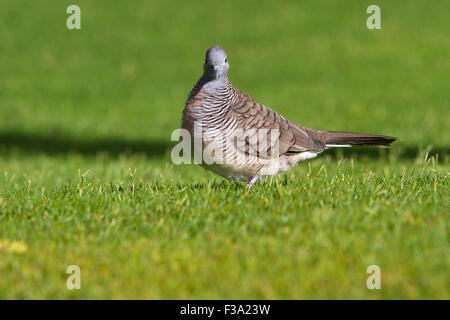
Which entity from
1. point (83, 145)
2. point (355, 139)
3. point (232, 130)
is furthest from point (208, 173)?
point (83, 145)

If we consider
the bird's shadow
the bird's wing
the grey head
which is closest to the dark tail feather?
the bird's wing

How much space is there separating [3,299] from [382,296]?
2568mm

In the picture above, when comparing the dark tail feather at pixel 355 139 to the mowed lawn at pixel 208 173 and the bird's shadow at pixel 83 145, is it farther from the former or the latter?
the bird's shadow at pixel 83 145

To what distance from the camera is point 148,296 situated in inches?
148

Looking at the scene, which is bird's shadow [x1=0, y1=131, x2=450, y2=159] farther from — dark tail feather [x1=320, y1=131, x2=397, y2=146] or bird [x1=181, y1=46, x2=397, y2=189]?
bird [x1=181, y1=46, x2=397, y2=189]

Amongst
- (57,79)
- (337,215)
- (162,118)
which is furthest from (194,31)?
(337,215)

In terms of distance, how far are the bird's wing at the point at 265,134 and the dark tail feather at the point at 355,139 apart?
0.86 feet

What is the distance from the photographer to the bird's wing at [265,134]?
6.19m

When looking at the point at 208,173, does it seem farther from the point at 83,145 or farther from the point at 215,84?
the point at 83,145

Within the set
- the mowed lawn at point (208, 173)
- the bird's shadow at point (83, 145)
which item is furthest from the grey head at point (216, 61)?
the bird's shadow at point (83, 145)

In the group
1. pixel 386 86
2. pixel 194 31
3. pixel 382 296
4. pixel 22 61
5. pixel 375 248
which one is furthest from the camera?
pixel 194 31

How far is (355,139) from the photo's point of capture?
697 centimetres

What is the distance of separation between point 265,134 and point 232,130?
0.49 metres
